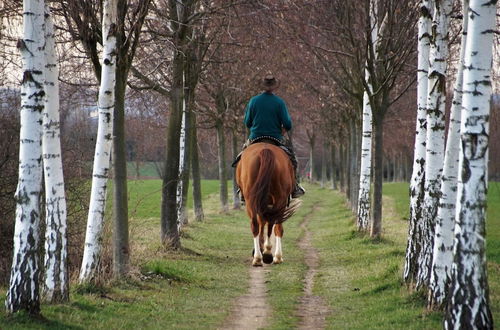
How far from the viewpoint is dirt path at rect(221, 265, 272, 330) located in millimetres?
10019

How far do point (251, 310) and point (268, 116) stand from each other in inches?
147

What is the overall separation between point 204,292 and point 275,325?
3.21 m

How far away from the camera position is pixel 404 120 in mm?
41312

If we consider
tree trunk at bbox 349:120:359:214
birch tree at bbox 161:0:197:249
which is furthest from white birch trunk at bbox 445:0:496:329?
tree trunk at bbox 349:120:359:214

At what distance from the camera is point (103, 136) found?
11867 mm

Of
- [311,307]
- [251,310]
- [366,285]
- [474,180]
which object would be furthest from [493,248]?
[474,180]

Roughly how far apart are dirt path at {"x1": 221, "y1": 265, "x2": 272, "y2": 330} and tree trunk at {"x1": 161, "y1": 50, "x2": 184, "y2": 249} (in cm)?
444

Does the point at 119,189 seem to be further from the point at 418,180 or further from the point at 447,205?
the point at 447,205

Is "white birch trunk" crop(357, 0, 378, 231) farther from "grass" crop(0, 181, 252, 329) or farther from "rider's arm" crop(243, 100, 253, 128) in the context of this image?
"rider's arm" crop(243, 100, 253, 128)

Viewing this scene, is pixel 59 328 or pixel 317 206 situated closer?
pixel 59 328

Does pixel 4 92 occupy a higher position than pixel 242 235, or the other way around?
pixel 4 92

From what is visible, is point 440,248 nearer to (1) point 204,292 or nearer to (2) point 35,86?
(1) point 204,292

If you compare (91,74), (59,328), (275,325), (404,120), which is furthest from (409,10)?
(404,120)

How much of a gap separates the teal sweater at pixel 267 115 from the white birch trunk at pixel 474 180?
605 cm
